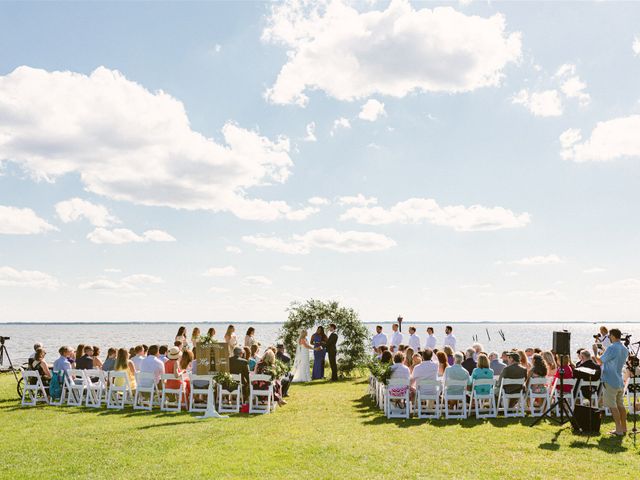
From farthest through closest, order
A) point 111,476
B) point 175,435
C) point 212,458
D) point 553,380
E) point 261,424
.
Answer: point 553,380, point 261,424, point 175,435, point 212,458, point 111,476

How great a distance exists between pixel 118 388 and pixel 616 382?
10.4 metres

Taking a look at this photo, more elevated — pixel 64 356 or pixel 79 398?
pixel 64 356

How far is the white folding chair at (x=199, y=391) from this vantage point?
12688mm

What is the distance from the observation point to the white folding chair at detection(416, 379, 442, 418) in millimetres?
11992

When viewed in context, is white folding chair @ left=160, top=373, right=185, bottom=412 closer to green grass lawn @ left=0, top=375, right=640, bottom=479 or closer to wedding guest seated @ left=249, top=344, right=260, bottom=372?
green grass lawn @ left=0, top=375, right=640, bottom=479

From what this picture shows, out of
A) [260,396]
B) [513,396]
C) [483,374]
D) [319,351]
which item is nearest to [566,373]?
[513,396]

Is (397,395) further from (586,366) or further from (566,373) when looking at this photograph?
(586,366)

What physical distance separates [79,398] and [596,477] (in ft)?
37.7

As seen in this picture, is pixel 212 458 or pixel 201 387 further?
pixel 201 387

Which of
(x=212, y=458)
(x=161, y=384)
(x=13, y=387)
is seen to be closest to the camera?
(x=212, y=458)

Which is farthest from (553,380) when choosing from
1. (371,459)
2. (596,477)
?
(371,459)

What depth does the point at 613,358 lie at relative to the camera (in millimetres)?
10250

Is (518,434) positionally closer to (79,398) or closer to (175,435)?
(175,435)

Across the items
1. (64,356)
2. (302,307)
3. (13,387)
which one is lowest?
(13,387)
